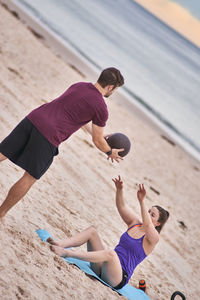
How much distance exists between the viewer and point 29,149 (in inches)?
145

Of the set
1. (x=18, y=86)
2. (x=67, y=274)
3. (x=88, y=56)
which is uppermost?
(x=67, y=274)

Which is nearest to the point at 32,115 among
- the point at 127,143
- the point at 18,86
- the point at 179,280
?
the point at 127,143

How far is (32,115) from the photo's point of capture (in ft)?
12.1

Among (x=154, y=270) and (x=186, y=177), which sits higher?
(x=154, y=270)

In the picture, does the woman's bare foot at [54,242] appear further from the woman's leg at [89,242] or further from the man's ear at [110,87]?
the man's ear at [110,87]

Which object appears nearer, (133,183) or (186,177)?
(133,183)

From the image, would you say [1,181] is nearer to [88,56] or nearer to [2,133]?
[2,133]

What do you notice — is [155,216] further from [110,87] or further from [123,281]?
[110,87]

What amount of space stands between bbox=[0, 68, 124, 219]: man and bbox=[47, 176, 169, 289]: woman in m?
0.83

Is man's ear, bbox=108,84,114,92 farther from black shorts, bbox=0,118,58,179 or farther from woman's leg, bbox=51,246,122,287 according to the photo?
woman's leg, bbox=51,246,122,287

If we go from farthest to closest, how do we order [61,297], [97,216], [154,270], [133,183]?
[133,183]
[97,216]
[154,270]
[61,297]

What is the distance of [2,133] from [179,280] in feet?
12.2

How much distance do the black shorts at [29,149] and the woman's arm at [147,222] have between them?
975 millimetres

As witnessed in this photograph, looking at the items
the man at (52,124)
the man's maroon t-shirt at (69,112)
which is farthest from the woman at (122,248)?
the man's maroon t-shirt at (69,112)
